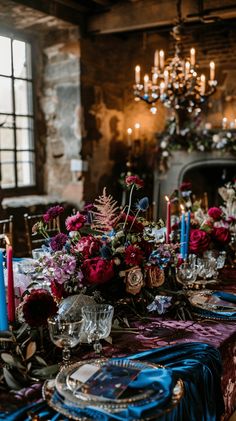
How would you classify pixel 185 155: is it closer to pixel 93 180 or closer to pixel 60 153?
pixel 93 180

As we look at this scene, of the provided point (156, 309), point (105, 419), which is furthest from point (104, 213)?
point (105, 419)

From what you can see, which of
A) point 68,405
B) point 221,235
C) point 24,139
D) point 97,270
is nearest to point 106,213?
point 97,270

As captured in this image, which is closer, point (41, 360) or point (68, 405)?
point (68, 405)

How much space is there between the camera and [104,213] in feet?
5.84

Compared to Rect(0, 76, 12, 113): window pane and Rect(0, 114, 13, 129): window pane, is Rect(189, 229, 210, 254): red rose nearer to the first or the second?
Rect(0, 114, 13, 129): window pane

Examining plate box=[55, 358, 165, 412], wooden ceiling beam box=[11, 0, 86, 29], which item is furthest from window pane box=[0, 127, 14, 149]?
plate box=[55, 358, 165, 412]

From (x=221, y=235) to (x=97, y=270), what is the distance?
109 centimetres

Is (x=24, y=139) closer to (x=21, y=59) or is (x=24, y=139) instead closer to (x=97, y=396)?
(x=21, y=59)

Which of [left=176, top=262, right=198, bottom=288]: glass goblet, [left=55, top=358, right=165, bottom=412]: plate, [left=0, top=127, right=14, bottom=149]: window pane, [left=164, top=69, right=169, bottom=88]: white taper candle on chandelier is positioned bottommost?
Answer: [left=55, top=358, right=165, bottom=412]: plate

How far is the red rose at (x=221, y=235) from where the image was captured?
97.8 inches

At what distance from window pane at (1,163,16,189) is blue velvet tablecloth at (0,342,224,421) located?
379 cm

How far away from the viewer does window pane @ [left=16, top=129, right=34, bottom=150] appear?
16.7 feet

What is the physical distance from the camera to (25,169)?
5.22 m

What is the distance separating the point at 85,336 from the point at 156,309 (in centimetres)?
39
